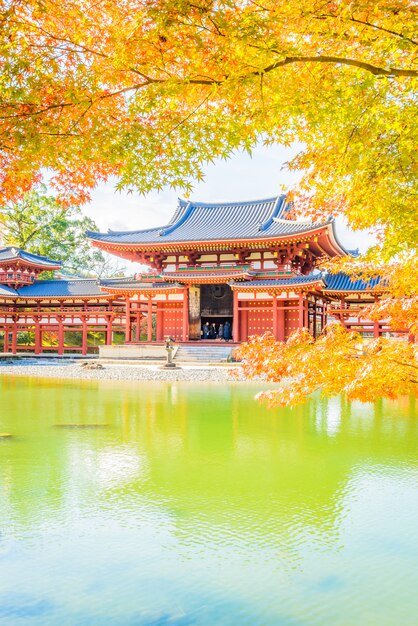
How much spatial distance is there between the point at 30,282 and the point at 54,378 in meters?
12.2

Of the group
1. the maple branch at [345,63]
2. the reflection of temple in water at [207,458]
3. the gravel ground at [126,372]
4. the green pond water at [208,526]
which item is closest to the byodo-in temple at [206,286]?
the gravel ground at [126,372]

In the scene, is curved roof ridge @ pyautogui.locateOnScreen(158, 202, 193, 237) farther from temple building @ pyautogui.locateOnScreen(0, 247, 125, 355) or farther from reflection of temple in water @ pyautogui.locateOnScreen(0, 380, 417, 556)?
reflection of temple in water @ pyautogui.locateOnScreen(0, 380, 417, 556)

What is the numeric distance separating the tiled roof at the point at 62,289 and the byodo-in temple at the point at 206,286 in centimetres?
6

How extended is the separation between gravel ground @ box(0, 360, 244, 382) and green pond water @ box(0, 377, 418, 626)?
29.4ft

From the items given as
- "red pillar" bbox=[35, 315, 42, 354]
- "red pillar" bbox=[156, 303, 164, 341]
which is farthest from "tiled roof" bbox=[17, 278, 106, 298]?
"red pillar" bbox=[156, 303, 164, 341]

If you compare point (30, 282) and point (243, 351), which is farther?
point (30, 282)

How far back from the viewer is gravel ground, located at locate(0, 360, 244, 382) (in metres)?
18.7

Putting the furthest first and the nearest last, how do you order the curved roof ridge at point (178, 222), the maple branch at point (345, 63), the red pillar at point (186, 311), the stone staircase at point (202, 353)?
1. the curved roof ridge at point (178, 222)
2. the red pillar at point (186, 311)
3. the stone staircase at point (202, 353)
4. the maple branch at point (345, 63)

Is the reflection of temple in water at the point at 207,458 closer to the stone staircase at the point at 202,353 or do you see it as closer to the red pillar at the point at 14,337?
the stone staircase at the point at 202,353

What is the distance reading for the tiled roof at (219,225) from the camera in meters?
24.8

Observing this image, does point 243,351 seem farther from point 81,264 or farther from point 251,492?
point 81,264

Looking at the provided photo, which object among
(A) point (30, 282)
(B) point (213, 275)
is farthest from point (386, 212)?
(A) point (30, 282)

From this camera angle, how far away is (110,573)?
3910mm

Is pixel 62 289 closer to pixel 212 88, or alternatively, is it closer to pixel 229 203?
pixel 229 203
